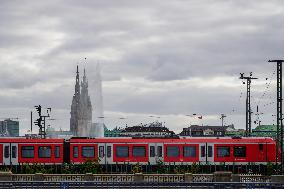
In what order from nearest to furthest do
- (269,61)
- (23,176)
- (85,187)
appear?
(85,187)
(23,176)
(269,61)

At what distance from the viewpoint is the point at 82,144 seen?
5675 centimetres

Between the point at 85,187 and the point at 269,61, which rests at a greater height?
the point at 269,61

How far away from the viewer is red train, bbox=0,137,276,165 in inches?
2227

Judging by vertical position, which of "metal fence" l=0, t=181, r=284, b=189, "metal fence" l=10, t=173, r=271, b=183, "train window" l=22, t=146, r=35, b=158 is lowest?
"metal fence" l=10, t=173, r=271, b=183

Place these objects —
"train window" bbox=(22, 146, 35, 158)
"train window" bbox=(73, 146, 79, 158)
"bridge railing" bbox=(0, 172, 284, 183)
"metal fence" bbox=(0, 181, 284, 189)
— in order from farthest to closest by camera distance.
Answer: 1. "train window" bbox=(73, 146, 79, 158)
2. "train window" bbox=(22, 146, 35, 158)
3. "bridge railing" bbox=(0, 172, 284, 183)
4. "metal fence" bbox=(0, 181, 284, 189)

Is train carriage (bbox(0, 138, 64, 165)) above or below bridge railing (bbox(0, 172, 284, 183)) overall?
above

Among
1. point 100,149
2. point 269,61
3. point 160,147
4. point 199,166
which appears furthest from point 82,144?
point 269,61

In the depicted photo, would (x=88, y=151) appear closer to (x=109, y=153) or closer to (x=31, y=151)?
(x=109, y=153)

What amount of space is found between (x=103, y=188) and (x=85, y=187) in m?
1.32

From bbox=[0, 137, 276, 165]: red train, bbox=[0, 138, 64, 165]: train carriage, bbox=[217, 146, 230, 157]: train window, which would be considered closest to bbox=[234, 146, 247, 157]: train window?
bbox=[0, 137, 276, 165]: red train

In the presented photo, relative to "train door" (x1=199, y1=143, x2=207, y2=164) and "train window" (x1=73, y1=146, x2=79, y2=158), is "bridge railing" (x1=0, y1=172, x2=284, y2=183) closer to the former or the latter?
"train door" (x1=199, y1=143, x2=207, y2=164)

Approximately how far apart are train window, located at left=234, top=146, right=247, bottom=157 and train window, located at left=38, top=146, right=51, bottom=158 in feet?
51.5

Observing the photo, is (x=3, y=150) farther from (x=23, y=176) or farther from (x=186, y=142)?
(x=186, y=142)

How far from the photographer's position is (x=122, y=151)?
56.9 m
